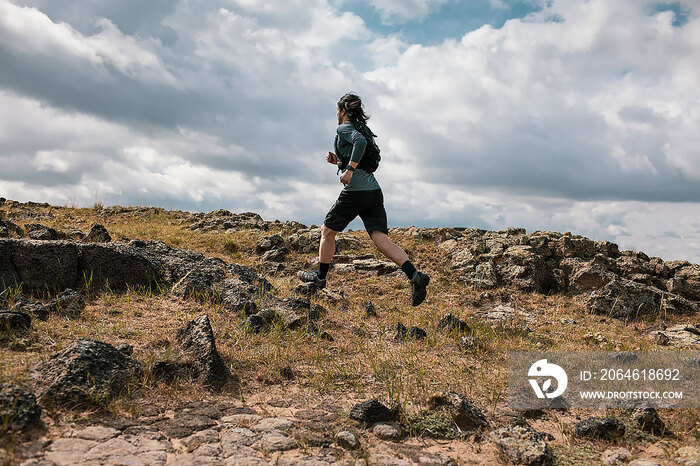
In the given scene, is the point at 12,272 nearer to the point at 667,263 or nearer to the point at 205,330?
the point at 205,330

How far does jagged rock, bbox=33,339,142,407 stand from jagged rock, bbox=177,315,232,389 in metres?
0.51

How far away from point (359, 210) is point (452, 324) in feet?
6.62

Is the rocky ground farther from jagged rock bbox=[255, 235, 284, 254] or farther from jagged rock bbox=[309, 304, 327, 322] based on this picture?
jagged rock bbox=[255, 235, 284, 254]

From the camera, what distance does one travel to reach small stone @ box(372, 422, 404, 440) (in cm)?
372

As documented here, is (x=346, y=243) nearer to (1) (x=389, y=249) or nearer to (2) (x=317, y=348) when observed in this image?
(1) (x=389, y=249)

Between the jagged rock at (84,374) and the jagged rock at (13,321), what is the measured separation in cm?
109

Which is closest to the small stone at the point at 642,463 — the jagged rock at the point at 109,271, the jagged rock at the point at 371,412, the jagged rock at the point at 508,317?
the jagged rock at the point at 371,412

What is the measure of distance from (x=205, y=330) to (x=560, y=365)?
12.9ft

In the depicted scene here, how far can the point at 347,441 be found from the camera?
352cm

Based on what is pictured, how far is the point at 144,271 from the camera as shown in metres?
7.11

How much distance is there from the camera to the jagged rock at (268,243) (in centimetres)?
1139

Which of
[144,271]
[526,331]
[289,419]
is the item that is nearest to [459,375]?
[289,419]

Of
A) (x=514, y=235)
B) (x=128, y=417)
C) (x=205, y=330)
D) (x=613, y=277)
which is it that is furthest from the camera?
(x=514, y=235)

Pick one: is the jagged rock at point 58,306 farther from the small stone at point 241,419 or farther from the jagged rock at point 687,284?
the jagged rock at point 687,284
